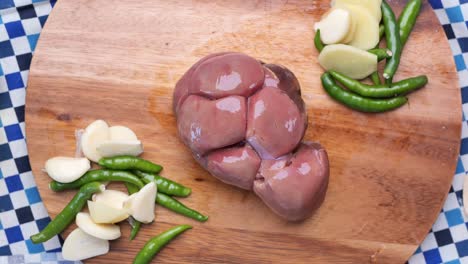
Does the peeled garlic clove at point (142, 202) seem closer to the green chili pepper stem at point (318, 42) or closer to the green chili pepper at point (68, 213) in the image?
the green chili pepper at point (68, 213)

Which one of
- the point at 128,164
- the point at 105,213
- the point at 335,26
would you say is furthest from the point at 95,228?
the point at 335,26

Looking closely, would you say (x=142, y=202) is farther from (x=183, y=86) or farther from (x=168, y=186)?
(x=183, y=86)

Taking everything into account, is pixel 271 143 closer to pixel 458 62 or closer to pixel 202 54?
pixel 202 54

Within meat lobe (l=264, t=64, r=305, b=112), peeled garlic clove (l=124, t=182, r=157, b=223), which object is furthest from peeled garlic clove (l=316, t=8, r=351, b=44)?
peeled garlic clove (l=124, t=182, r=157, b=223)

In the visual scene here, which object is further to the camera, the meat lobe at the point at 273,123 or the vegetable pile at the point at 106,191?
the vegetable pile at the point at 106,191

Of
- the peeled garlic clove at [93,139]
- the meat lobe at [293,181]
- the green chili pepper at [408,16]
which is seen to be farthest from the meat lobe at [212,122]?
the green chili pepper at [408,16]

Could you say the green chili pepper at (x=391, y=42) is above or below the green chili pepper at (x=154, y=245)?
above

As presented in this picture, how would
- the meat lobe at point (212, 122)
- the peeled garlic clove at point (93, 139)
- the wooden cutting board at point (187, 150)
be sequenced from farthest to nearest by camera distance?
the wooden cutting board at point (187, 150) < the peeled garlic clove at point (93, 139) < the meat lobe at point (212, 122)

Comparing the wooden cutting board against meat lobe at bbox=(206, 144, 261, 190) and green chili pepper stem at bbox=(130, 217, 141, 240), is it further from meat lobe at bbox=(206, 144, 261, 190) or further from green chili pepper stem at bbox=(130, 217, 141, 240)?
meat lobe at bbox=(206, 144, 261, 190)
